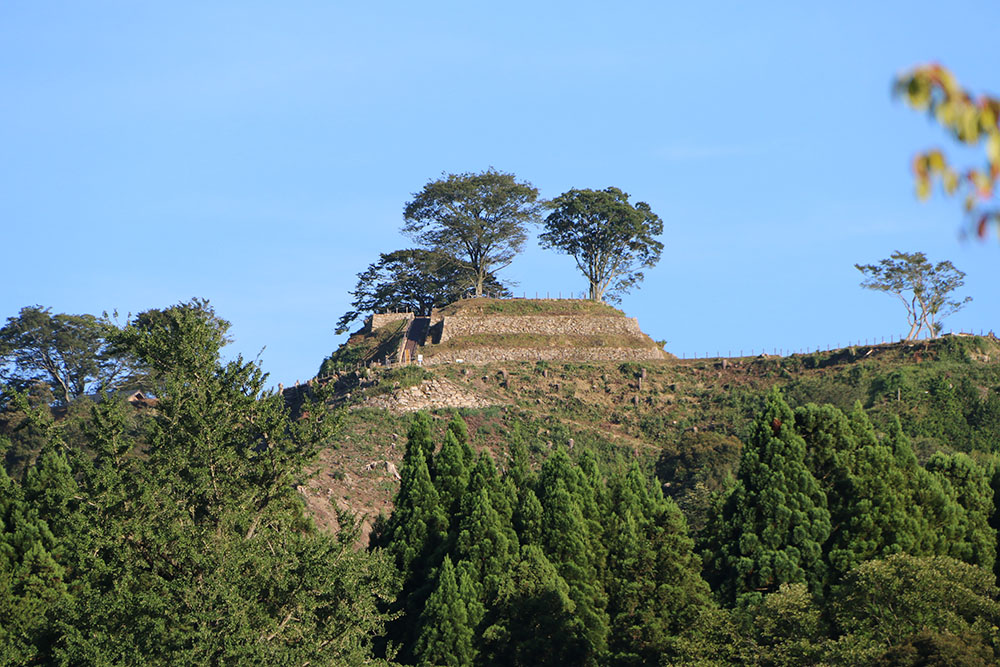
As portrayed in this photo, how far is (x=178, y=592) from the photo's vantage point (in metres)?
27.0

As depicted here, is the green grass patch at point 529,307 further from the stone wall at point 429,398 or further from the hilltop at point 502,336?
the stone wall at point 429,398

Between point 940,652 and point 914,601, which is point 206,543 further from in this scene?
point 914,601

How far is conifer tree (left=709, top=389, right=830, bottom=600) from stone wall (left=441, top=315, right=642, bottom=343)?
39.4 m

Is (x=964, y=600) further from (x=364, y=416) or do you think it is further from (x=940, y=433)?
(x=364, y=416)

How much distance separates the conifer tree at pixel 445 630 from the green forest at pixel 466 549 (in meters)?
0.07

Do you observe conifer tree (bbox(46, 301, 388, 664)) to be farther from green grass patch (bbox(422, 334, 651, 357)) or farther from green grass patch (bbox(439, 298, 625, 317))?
green grass patch (bbox(439, 298, 625, 317))

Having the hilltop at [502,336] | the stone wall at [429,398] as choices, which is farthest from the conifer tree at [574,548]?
the hilltop at [502,336]

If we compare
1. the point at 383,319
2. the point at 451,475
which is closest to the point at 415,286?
the point at 383,319

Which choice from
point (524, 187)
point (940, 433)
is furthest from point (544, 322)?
point (940, 433)

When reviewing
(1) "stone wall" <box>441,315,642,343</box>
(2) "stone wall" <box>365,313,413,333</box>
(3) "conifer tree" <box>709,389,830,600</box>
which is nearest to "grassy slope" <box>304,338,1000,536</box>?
(1) "stone wall" <box>441,315,642,343</box>

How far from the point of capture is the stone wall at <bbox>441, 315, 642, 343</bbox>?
270 ft

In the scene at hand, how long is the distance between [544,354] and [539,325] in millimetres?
3042

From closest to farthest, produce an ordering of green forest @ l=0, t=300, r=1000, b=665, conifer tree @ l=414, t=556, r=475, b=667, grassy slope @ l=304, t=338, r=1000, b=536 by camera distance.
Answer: green forest @ l=0, t=300, r=1000, b=665 < conifer tree @ l=414, t=556, r=475, b=667 < grassy slope @ l=304, t=338, r=1000, b=536

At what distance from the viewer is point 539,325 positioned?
3332 inches
